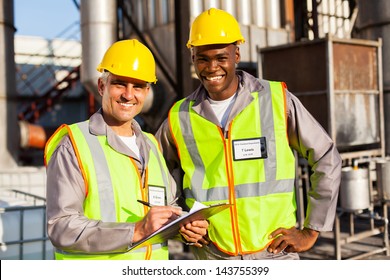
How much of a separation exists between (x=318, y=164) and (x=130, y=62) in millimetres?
1149

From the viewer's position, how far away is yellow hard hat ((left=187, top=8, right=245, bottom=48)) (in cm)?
248

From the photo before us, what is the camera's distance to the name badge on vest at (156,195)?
7.34ft

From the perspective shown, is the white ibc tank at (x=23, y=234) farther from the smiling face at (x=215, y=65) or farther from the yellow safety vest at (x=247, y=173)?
the smiling face at (x=215, y=65)

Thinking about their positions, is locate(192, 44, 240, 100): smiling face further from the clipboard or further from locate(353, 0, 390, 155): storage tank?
locate(353, 0, 390, 155): storage tank

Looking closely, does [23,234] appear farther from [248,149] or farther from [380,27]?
[380,27]

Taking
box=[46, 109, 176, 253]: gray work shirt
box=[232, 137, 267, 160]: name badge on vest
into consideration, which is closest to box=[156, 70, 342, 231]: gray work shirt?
box=[232, 137, 267, 160]: name badge on vest

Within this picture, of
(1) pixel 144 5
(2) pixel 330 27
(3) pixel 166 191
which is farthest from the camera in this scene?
(2) pixel 330 27

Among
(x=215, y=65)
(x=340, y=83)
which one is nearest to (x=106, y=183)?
(x=215, y=65)

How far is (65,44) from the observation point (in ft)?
57.6

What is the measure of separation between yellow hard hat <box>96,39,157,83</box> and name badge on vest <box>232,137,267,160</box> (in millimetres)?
592

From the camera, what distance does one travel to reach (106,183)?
81.9 inches
